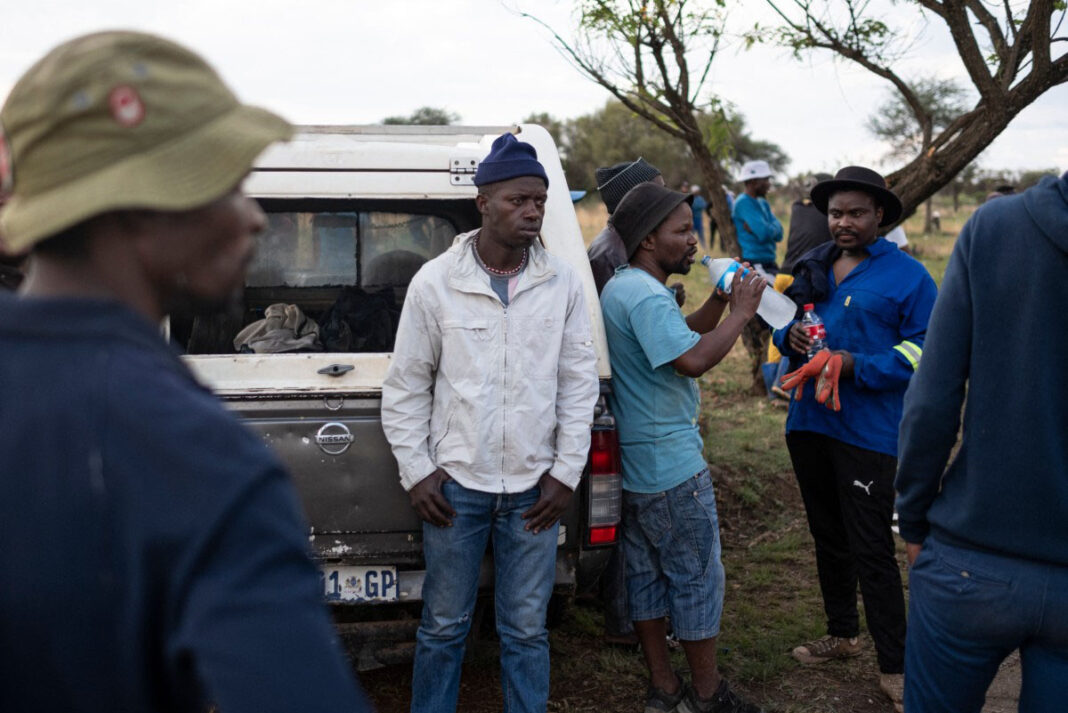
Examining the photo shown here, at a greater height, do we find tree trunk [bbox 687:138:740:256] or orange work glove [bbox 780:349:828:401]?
tree trunk [bbox 687:138:740:256]

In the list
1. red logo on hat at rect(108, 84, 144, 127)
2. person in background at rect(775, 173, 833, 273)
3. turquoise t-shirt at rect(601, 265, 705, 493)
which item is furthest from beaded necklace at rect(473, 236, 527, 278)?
person in background at rect(775, 173, 833, 273)

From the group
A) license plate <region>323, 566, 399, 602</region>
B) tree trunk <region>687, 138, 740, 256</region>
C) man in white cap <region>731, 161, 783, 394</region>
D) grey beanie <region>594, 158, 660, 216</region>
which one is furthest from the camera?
man in white cap <region>731, 161, 783, 394</region>

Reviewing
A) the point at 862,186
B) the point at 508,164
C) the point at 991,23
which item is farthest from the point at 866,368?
the point at 991,23

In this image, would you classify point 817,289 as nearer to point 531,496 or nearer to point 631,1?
point 531,496

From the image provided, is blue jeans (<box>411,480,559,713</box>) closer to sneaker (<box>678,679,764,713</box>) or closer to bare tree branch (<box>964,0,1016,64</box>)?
sneaker (<box>678,679,764,713</box>)

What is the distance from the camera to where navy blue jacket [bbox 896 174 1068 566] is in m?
2.26

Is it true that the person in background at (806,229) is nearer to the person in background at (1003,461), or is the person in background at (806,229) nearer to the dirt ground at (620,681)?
the dirt ground at (620,681)

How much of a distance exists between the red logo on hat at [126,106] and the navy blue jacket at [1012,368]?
Result: 1.87 metres

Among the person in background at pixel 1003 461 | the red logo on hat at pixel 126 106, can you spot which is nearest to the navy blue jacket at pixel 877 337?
the person in background at pixel 1003 461

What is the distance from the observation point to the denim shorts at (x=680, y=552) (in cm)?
377

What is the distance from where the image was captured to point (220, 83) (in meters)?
1.19

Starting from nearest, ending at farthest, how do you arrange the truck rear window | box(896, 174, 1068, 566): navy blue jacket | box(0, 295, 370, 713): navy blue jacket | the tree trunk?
1. box(0, 295, 370, 713): navy blue jacket
2. box(896, 174, 1068, 566): navy blue jacket
3. the truck rear window
4. the tree trunk

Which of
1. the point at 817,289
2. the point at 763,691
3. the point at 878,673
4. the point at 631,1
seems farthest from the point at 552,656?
the point at 631,1

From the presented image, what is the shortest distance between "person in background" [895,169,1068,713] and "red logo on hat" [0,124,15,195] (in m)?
1.95
